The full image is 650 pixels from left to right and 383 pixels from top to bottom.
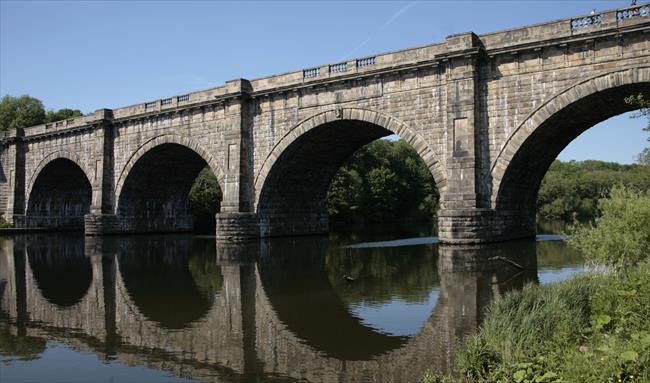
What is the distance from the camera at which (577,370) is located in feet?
20.5

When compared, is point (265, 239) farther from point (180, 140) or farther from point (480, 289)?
point (480, 289)

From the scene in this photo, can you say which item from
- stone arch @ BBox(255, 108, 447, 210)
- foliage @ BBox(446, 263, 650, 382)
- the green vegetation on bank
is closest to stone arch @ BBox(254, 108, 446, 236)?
stone arch @ BBox(255, 108, 447, 210)

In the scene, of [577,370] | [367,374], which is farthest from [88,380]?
[577,370]

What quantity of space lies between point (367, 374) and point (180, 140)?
32.4 meters

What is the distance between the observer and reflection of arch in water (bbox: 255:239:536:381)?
8.03m

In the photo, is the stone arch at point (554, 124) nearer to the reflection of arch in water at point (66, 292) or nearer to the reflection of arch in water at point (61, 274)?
the reflection of arch in water at point (66, 292)

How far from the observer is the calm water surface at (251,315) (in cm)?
838

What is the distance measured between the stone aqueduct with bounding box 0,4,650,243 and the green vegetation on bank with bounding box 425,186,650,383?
1206 centimetres

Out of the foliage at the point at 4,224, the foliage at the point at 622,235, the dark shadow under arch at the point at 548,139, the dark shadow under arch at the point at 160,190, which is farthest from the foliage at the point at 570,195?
the foliage at the point at 622,235

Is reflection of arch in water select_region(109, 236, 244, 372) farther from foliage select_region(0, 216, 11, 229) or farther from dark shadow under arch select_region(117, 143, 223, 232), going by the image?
foliage select_region(0, 216, 11, 229)

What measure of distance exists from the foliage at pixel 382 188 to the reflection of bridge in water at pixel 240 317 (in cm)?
4225

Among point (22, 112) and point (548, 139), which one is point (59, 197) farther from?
point (548, 139)

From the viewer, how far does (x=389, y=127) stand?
27891mm

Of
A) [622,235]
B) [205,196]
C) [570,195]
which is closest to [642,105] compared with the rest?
[622,235]
